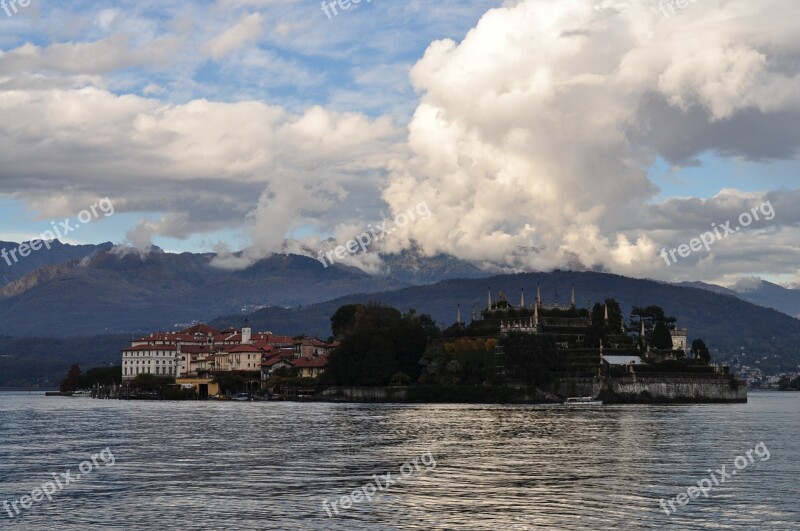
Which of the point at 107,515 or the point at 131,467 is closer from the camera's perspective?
the point at 107,515

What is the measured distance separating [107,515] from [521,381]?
142m

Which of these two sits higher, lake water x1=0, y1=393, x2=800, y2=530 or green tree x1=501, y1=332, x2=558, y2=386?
green tree x1=501, y1=332, x2=558, y2=386

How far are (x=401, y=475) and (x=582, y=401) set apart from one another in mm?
120638

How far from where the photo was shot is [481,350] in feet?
654

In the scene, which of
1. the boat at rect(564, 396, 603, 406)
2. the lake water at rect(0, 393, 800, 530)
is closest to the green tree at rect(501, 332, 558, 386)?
the boat at rect(564, 396, 603, 406)

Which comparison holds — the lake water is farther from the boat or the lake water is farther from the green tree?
the green tree

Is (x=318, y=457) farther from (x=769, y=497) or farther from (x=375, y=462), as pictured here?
(x=769, y=497)

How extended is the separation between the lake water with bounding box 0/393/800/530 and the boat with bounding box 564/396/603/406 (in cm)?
6396

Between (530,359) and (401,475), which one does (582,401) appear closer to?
(530,359)

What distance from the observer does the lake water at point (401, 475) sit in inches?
1992

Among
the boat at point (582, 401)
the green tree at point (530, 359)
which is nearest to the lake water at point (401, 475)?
the boat at point (582, 401)

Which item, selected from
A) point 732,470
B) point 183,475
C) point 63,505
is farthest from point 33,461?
point 732,470

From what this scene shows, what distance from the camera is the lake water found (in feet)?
166

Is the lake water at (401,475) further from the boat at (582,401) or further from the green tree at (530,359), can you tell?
the green tree at (530,359)
